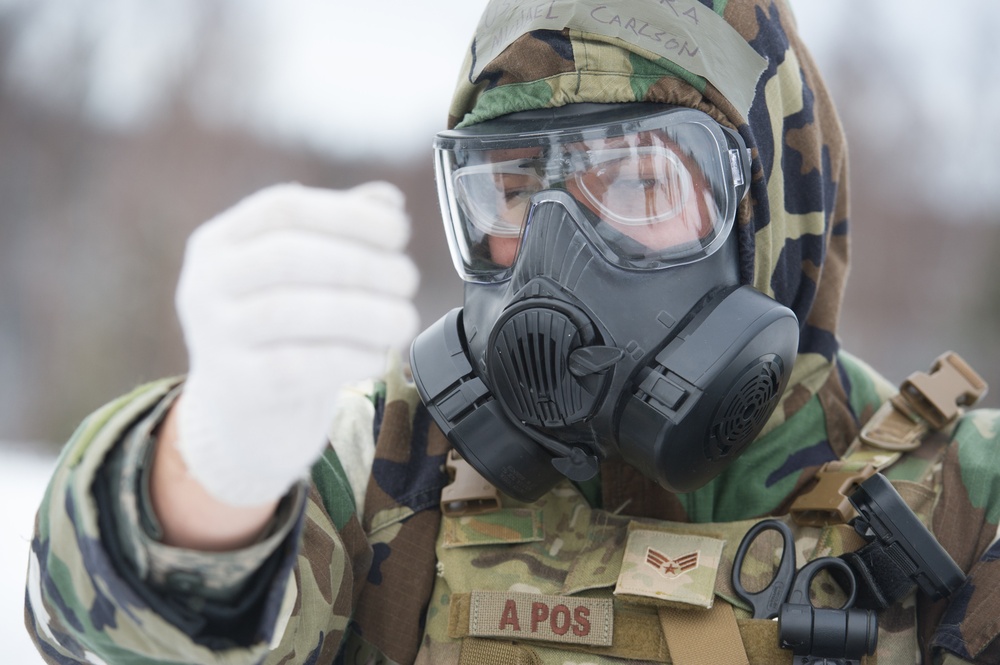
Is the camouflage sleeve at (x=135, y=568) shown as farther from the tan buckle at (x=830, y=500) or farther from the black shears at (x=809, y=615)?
the tan buckle at (x=830, y=500)

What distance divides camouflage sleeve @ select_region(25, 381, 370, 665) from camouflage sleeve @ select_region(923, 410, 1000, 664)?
3.79 ft

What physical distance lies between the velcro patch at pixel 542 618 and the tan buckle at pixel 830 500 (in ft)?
1.40

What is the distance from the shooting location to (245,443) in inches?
46.6

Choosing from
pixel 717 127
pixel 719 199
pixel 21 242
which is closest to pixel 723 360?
pixel 719 199

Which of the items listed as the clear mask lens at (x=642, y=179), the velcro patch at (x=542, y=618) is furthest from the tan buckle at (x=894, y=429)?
the velcro patch at (x=542, y=618)

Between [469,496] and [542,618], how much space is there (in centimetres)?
28

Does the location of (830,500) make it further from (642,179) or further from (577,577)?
(642,179)

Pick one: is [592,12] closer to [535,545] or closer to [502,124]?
[502,124]

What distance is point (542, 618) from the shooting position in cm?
182

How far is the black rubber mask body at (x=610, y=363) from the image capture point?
1739 millimetres

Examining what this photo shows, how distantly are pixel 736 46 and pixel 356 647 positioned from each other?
1452mm

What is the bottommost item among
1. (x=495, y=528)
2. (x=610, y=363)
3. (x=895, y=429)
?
(x=495, y=528)

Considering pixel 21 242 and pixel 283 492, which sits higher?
pixel 283 492

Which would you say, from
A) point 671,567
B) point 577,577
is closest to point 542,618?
point 577,577
